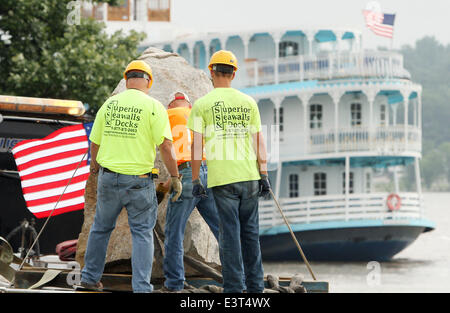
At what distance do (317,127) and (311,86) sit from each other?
1.75 meters

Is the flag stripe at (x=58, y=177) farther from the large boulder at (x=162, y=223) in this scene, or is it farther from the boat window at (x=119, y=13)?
the boat window at (x=119, y=13)

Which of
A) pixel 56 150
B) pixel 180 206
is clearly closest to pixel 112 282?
pixel 180 206

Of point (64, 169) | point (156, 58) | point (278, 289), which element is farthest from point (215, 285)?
point (64, 169)

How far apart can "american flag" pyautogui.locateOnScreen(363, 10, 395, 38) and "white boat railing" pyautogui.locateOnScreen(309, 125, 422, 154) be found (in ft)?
11.1

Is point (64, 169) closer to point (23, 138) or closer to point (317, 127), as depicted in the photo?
point (23, 138)

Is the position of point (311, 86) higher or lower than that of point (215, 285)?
higher

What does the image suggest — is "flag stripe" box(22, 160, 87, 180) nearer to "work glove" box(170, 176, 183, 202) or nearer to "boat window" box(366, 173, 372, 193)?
"work glove" box(170, 176, 183, 202)

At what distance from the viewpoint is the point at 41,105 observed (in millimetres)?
9188

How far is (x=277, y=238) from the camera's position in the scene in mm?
26594

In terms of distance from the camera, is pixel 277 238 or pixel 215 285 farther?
pixel 277 238

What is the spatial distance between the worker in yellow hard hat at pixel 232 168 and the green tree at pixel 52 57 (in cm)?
1230

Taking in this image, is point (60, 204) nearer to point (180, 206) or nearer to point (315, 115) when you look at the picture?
point (180, 206)

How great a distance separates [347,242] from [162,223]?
19353 mm

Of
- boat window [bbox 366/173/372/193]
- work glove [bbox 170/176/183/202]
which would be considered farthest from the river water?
work glove [bbox 170/176/183/202]
